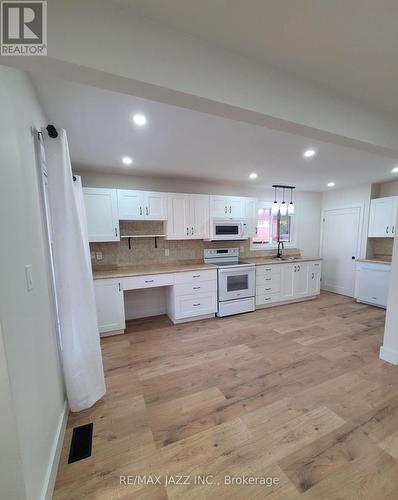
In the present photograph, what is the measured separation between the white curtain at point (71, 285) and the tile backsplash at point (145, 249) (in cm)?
178

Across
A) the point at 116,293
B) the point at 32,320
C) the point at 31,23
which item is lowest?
the point at 116,293

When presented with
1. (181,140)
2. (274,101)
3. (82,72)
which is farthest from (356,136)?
(82,72)

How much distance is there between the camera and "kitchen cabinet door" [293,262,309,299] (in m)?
4.45

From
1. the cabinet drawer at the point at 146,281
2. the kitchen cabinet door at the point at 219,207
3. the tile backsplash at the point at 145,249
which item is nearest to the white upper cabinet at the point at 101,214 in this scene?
the tile backsplash at the point at 145,249

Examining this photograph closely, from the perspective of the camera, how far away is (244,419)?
1.71m

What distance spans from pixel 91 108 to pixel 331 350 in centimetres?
360

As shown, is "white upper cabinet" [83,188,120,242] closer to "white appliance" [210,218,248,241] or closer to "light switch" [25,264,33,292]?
"white appliance" [210,218,248,241]

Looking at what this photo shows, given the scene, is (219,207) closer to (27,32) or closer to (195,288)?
(195,288)

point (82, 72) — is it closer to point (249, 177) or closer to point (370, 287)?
point (249, 177)

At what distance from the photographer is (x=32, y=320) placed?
3.82ft

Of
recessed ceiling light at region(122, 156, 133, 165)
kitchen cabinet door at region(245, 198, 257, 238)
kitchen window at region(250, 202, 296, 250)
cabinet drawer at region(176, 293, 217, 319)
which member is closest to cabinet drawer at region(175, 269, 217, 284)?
cabinet drawer at region(176, 293, 217, 319)

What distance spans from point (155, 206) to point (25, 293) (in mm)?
2551

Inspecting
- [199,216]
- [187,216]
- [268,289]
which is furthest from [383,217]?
[187,216]

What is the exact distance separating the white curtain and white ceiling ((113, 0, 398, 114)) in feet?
3.66
